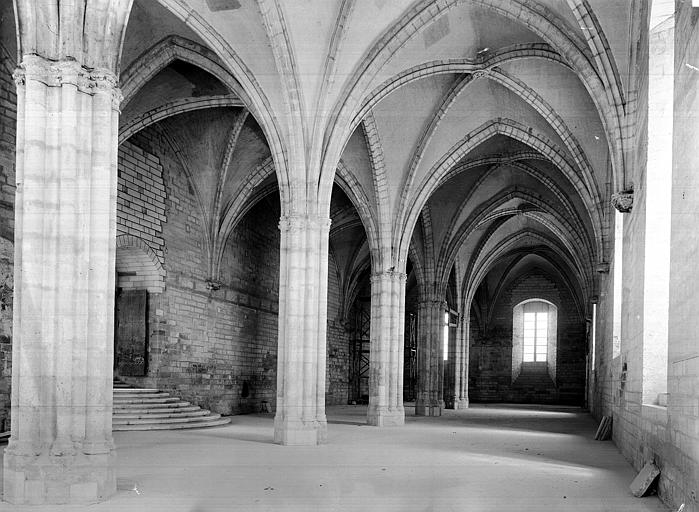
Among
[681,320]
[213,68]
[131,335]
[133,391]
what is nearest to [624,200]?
[681,320]

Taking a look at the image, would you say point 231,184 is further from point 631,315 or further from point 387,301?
point 631,315

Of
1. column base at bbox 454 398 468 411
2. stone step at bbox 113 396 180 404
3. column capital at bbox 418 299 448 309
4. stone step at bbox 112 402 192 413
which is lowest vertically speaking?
column base at bbox 454 398 468 411

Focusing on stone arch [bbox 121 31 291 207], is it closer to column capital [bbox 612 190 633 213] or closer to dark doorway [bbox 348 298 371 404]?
column capital [bbox 612 190 633 213]

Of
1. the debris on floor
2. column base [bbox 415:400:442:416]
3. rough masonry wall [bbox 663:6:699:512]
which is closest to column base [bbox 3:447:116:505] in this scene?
rough masonry wall [bbox 663:6:699:512]

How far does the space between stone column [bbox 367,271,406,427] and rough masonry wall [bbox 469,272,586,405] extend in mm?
22691

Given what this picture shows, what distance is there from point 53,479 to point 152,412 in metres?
9.66

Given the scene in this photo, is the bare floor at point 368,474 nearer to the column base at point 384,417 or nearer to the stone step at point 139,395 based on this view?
the stone step at point 139,395

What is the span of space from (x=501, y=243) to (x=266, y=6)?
2199 centimetres

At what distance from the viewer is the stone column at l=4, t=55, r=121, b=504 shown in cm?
776

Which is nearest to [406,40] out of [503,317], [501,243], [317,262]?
[317,262]

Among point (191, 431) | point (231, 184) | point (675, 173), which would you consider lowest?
point (191, 431)

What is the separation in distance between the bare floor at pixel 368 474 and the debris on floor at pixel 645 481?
0.13 meters

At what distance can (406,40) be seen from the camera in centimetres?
1461

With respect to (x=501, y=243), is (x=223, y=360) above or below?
below
